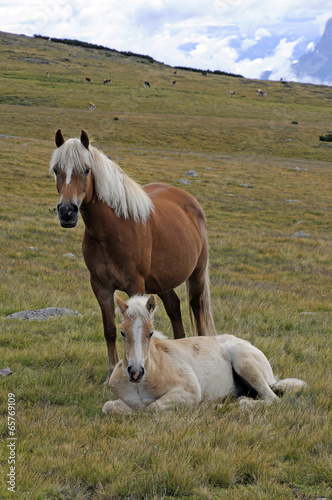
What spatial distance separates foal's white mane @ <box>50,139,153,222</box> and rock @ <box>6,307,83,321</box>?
8.63 feet

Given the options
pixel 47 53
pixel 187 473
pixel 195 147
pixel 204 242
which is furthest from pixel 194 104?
pixel 187 473

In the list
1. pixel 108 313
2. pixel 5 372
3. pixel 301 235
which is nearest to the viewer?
pixel 5 372

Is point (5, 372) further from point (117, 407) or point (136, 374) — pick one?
point (136, 374)

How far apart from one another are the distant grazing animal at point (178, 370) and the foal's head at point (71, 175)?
1111mm

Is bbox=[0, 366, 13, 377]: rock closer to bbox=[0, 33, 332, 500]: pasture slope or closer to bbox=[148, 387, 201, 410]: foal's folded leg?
bbox=[0, 33, 332, 500]: pasture slope

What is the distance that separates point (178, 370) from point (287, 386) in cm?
130

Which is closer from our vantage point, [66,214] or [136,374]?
[136,374]

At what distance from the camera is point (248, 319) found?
8.90m

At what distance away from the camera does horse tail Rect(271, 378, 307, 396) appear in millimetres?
5527

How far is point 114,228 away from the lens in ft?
19.8

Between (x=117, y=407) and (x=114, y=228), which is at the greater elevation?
(x=114, y=228)

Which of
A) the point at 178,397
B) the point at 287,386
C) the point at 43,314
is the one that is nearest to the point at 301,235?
the point at 43,314

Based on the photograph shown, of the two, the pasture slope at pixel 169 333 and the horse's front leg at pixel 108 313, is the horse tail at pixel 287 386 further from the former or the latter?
the horse's front leg at pixel 108 313

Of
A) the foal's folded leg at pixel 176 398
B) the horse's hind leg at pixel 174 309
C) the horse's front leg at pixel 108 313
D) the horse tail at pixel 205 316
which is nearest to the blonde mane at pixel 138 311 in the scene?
the foal's folded leg at pixel 176 398
